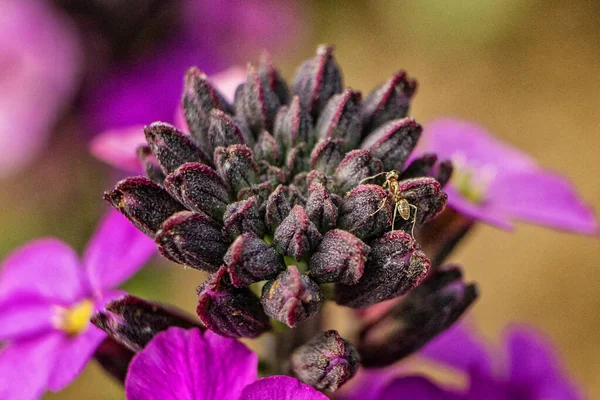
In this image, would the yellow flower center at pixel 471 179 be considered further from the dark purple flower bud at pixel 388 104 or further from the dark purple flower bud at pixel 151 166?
the dark purple flower bud at pixel 151 166

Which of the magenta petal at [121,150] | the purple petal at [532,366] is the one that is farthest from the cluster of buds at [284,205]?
the purple petal at [532,366]

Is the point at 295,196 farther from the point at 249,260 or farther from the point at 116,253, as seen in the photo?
the point at 116,253

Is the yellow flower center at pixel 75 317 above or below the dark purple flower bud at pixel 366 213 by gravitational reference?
below

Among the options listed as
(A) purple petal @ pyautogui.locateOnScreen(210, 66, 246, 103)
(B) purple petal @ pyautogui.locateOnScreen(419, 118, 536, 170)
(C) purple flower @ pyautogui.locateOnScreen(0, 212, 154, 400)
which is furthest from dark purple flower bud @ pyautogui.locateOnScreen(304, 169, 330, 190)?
(B) purple petal @ pyautogui.locateOnScreen(419, 118, 536, 170)

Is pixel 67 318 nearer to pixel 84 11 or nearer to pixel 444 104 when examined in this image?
pixel 84 11

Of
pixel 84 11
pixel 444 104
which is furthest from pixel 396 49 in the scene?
pixel 84 11

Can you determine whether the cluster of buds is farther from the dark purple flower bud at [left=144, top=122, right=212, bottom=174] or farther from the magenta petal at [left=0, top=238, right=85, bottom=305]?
the magenta petal at [left=0, top=238, right=85, bottom=305]

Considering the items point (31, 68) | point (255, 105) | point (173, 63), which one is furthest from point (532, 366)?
point (31, 68)
